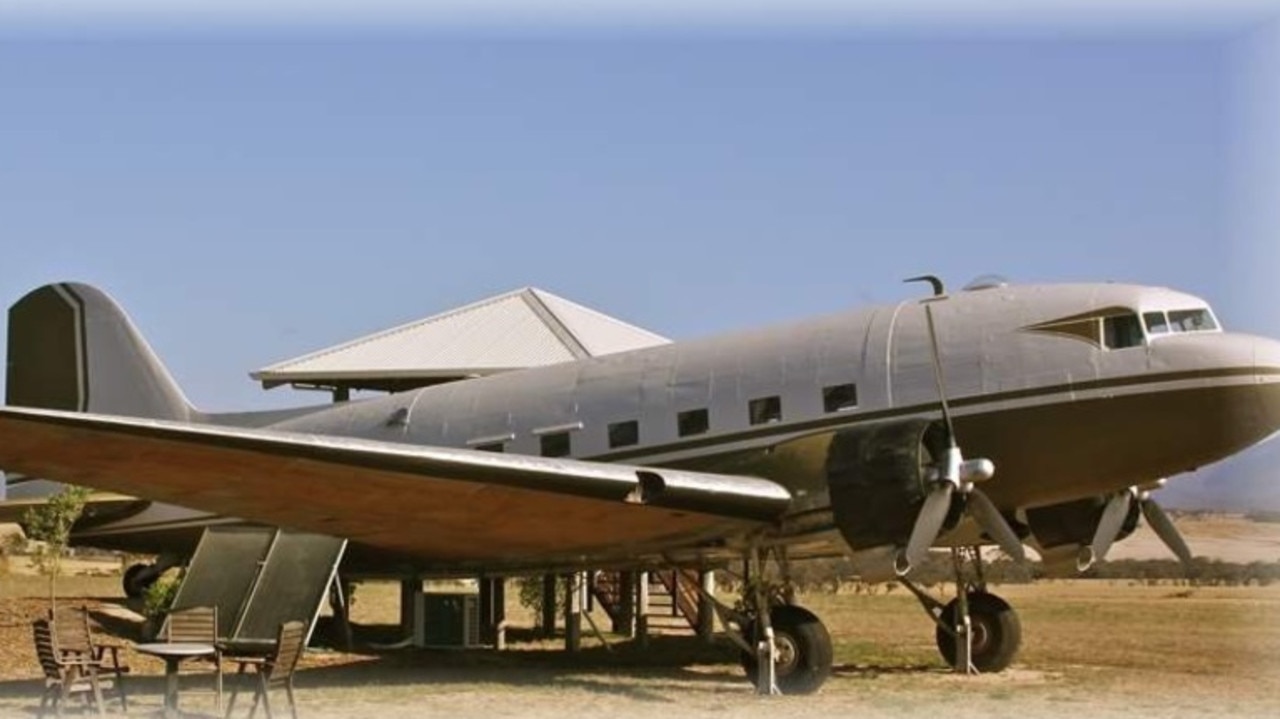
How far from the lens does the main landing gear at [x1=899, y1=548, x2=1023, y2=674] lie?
1783cm

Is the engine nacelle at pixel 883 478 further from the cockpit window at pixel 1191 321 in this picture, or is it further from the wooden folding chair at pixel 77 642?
the wooden folding chair at pixel 77 642

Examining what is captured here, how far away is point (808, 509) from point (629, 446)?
9.09 feet

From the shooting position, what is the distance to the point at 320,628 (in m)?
23.4

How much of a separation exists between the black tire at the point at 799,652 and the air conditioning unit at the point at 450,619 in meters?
7.95

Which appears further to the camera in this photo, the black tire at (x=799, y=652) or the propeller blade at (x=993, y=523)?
the black tire at (x=799, y=652)

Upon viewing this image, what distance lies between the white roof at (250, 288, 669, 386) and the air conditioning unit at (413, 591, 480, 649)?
7471mm

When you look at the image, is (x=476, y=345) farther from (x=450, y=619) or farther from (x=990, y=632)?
(x=990, y=632)

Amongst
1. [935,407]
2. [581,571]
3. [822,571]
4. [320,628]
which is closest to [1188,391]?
[935,407]

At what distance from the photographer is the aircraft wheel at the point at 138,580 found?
883 inches

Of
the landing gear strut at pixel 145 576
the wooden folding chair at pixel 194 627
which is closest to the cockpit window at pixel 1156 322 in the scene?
the wooden folding chair at pixel 194 627

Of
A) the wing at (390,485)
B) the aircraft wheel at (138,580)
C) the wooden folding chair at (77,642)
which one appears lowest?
the wooden folding chair at (77,642)

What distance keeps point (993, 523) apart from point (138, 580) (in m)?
14.5

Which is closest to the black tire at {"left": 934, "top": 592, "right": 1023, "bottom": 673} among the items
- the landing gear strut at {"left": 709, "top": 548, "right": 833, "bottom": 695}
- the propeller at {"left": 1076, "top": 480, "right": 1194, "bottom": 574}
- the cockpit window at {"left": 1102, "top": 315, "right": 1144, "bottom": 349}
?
the propeller at {"left": 1076, "top": 480, "right": 1194, "bottom": 574}

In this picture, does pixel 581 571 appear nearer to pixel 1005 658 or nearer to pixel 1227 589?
pixel 1005 658
